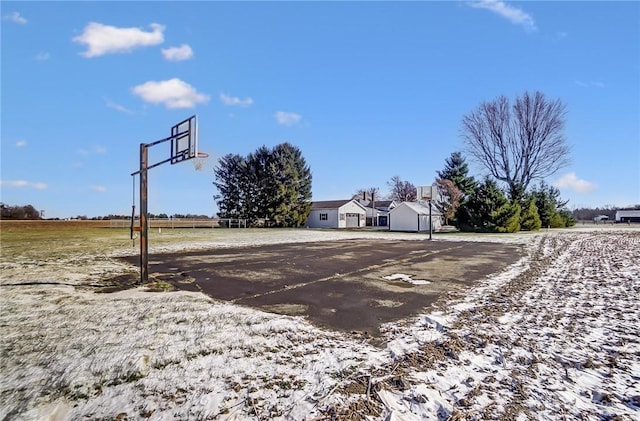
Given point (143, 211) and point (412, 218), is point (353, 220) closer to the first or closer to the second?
point (412, 218)

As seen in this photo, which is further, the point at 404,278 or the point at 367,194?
the point at 367,194

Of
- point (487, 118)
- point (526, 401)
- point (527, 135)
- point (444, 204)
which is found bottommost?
point (526, 401)

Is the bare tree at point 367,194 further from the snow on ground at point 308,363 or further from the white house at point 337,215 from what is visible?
the snow on ground at point 308,363

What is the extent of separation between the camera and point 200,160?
699cm

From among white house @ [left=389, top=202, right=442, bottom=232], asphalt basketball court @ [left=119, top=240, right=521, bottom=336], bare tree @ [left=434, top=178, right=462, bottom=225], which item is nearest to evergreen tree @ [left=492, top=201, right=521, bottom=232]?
white house @ [left=389, top=202, right=442, bottom=232]

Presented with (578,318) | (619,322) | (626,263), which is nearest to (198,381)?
(578,318)

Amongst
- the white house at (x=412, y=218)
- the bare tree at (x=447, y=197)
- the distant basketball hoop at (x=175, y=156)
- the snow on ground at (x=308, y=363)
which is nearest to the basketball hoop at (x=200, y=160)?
the distant basketball hoop at (x=175, y=156)

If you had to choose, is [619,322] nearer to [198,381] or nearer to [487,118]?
[198,381]

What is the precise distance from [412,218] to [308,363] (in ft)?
104

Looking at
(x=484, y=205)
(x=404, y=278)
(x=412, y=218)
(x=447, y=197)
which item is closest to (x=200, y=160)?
(x=404, y=278)

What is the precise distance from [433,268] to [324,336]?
6.28 metres

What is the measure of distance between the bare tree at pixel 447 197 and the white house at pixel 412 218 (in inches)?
259

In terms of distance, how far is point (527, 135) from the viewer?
103 feet

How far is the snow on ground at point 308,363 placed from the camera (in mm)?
2482
